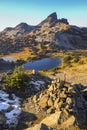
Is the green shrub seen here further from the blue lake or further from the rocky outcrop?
the blue lake

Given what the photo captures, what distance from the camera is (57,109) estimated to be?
1494 inches

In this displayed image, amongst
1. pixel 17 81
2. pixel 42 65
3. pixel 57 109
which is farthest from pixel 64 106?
pixel 42 65

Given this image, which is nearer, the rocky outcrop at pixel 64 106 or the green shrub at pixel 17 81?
the rocky outcrop at pixel 64 106

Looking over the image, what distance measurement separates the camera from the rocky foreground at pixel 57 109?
112 ft

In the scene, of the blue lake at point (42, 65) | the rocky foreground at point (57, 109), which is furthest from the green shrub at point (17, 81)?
the blue lake at point (42, 65)

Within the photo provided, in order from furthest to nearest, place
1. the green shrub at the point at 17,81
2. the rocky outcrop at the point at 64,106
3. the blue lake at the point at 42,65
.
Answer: the blue lake at the point at 42,65 < the green shrub at the point at 17,81 < the rocky outcrop at the point at 64,106

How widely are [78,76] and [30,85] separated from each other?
3016cm

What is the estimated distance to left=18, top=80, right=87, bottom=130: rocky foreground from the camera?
34.1 m

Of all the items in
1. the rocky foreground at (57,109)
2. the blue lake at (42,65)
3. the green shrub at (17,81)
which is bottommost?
the blue lake at (42,65)

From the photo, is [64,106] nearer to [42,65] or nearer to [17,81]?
[17,81]

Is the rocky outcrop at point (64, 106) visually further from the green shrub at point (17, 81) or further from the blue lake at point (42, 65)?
the blue lake at point (42, 65)

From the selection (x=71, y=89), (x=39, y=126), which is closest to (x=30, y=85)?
(x=71, y=89)

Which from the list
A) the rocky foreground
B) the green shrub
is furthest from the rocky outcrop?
the green shrub

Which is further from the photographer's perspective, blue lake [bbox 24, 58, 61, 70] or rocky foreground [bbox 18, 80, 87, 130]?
blue lake [bbox 24, 58, 61, 70]
